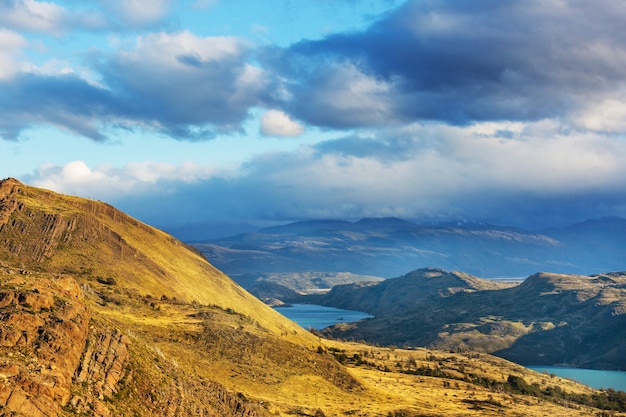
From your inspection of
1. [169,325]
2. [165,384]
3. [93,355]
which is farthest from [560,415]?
[93,355]

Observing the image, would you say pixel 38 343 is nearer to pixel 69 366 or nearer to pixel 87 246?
pixel 69 366

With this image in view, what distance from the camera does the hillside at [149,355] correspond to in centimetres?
4784

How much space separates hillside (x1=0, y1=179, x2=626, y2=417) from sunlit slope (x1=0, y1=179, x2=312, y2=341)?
46 centimetres

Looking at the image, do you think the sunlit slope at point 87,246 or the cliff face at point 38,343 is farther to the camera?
the sunlit slope at point 87,246

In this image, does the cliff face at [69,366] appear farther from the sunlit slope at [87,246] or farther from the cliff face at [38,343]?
the sunlit slope at [87,246]

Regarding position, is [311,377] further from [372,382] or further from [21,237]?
[21,237]

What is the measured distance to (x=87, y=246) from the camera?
160m

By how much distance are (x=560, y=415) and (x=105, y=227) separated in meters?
122

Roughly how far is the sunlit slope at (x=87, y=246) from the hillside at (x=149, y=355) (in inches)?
18.0

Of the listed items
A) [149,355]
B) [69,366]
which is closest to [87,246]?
[149,355]

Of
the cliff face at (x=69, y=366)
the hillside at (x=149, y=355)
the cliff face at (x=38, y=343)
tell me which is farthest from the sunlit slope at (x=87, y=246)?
the cliff face at (x=38, y=343)

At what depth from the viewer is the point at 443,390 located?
13575 centimetres

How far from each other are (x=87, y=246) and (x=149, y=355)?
10509cm

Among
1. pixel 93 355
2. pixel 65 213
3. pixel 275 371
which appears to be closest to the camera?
pixel 93 355
